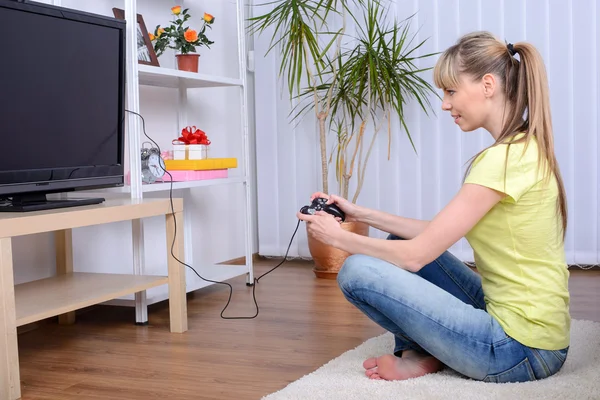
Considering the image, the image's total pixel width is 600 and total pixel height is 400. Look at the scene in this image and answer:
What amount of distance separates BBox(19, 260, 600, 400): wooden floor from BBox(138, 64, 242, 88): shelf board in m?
0.92

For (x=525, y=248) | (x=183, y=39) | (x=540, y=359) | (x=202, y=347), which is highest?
(x=183, y=39)

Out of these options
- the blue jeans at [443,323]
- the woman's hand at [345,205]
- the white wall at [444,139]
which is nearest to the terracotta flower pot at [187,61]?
the white wall at [444,139]

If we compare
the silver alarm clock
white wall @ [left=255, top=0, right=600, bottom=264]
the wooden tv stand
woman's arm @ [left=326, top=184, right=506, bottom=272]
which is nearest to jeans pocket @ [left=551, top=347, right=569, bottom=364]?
woman's arm @ [left=326, top=184, right=506, bottom=272]

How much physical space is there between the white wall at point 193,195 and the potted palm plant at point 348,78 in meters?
0.28

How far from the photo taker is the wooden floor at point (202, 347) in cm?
198

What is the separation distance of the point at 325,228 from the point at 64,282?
1182mm

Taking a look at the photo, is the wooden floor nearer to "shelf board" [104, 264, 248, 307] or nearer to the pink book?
"shelf board" [104, 264, 248, 307]

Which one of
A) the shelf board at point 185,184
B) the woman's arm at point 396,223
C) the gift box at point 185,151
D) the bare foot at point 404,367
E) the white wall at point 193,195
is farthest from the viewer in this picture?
the gift box at point 185,151

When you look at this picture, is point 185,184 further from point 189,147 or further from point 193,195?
point 193,195

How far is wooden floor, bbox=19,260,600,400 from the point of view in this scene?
1981 millimetres

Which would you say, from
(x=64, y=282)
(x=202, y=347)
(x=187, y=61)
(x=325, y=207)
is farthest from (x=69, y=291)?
(x=187, y=61)

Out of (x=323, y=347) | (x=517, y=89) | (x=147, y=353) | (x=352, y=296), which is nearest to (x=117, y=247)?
(x=147, y=353)

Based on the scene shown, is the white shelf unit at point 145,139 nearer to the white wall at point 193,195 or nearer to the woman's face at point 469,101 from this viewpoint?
the white wall at point 193,195

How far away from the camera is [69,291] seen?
7.80ft
